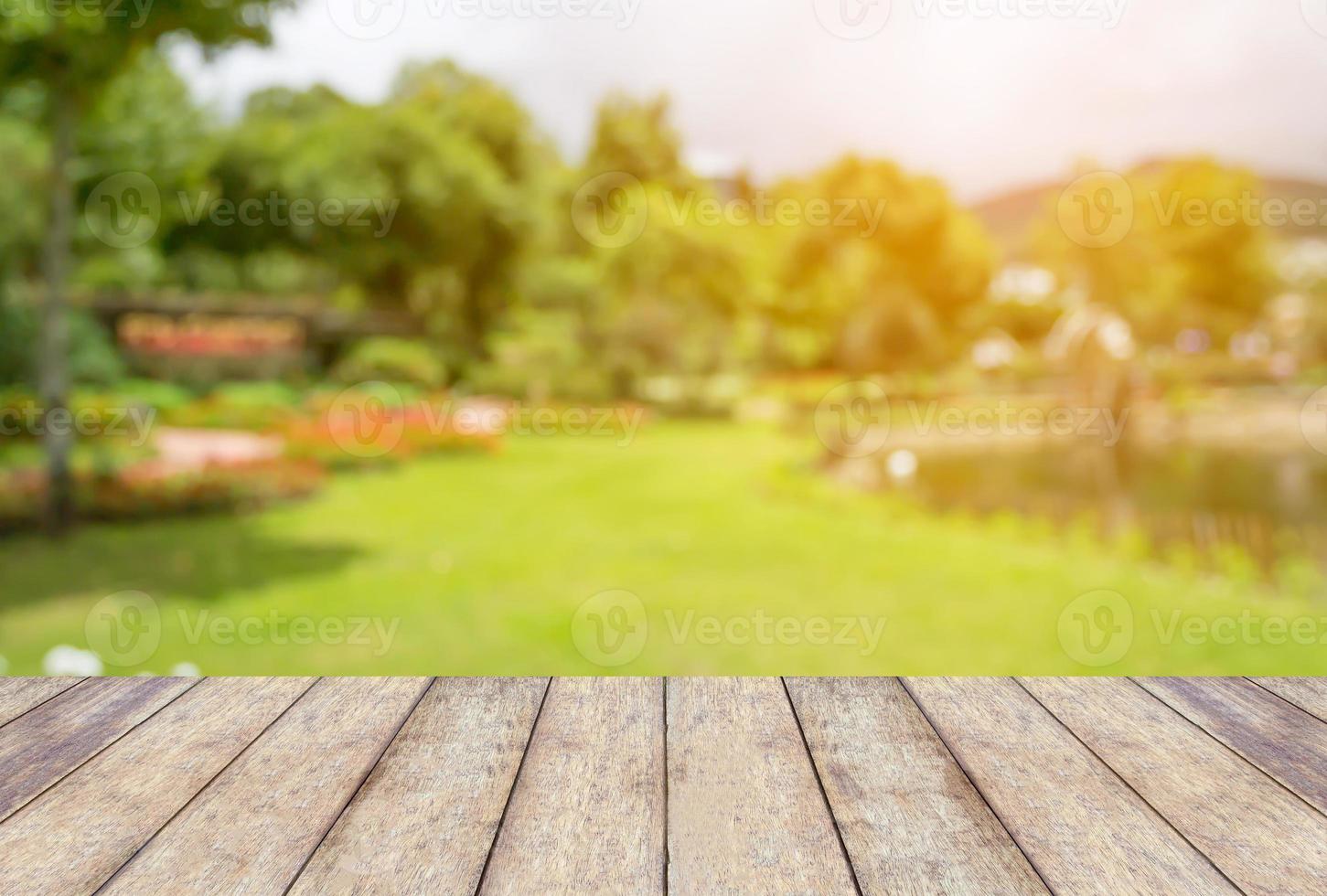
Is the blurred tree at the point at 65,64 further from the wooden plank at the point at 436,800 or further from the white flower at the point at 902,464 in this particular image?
the white flower at the point at 902,464

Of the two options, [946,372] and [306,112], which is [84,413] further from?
[946,372]

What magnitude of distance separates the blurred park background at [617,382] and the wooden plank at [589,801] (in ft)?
6.15

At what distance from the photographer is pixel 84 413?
401 centimetres

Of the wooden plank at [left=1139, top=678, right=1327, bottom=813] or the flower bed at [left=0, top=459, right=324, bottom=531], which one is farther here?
the flower bed at [left=0, top=459, right=324, bottom=531]

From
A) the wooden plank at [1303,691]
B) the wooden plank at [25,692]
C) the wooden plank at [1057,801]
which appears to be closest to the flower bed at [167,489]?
the wooden plank at [25,692]

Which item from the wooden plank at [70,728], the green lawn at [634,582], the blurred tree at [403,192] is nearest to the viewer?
the wooden plank at [70,728]

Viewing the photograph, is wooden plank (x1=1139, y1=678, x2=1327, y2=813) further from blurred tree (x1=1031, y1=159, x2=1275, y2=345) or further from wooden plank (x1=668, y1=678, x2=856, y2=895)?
blurred tree (x1=1031, y1=159, x2=1275, y2=345)

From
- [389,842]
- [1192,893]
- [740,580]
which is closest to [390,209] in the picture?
[740,580]

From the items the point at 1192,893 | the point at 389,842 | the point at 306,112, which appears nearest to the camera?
the point at 1192,893

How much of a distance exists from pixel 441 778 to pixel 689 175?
125 inches

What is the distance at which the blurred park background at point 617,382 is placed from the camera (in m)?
3.87

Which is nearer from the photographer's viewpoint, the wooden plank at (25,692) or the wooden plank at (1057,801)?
the wooden plank at (1057,801)

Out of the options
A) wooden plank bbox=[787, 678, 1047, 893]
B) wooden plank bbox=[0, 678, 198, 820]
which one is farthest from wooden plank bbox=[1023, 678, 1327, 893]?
wooden plank bbox=[0, 678, 198, 820]

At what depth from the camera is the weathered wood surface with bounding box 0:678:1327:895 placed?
1.23 metres
